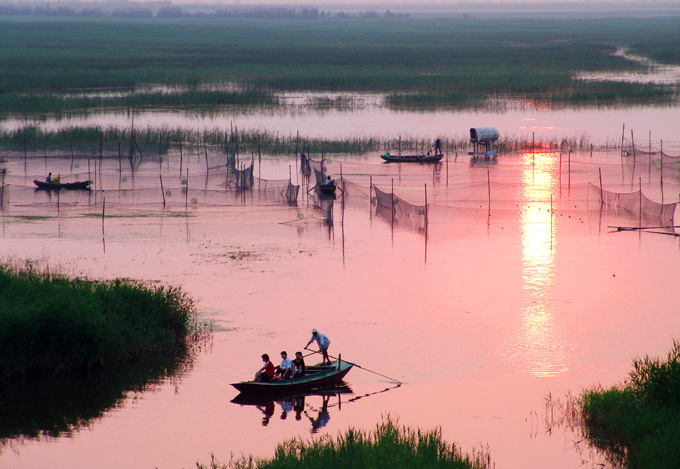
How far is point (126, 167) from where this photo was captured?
1626 inches

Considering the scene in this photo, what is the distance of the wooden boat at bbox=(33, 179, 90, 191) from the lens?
35.9 meters

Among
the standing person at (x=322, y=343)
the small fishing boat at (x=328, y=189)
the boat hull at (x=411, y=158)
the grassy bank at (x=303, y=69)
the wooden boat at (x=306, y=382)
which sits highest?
the grassy bank at (x=303, y=69)

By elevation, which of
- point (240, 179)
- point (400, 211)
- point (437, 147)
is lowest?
point (400, 211)

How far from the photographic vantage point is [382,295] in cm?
2361

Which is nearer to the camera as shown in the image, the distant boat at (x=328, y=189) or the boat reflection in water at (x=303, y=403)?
the boat reflection in water at (x=303, y=403)

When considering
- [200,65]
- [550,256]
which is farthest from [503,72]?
[550,256]

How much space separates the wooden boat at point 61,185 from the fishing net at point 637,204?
67.8 ft

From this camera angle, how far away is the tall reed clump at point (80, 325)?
658 inches

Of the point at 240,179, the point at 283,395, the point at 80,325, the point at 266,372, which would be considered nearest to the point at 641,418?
the point at 283,395

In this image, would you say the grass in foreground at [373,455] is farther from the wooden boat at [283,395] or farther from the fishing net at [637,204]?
the fishing net at [637,204]

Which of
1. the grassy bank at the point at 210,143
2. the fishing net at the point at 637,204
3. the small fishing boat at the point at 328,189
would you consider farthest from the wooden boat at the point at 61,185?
the fishing net at the point at 637,204

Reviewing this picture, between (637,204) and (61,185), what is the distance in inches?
897

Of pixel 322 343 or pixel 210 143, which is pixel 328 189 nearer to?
pixel 210 143

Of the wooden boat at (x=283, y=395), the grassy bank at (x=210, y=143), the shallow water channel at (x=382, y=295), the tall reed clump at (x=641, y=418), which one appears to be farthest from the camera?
the grassy bank at (x=210, y=143)
